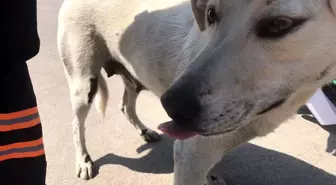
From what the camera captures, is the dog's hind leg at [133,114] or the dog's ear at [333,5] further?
the dog's hind leg at [133,114]

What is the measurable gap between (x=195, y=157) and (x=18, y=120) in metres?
0.82

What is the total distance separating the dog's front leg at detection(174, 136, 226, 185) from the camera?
211 centimetres

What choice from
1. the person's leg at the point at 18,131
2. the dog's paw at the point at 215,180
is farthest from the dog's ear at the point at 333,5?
the dog's paw at the point at 215,180

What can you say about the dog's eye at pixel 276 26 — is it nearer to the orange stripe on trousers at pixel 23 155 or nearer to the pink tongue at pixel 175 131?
the pink tongue at pixel 175 131

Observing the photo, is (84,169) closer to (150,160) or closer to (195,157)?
(150,160)

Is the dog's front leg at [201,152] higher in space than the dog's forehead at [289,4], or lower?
lower

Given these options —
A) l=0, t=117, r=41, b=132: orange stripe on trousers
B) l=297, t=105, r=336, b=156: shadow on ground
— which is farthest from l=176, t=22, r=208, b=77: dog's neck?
l=297, t=105, r=336, b=156: shadow on ground

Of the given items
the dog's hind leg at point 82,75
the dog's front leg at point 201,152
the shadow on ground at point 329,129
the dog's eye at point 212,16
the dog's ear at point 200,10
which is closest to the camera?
the dog's eye at point 212,16

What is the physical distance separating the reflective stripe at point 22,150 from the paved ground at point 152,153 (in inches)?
50.0

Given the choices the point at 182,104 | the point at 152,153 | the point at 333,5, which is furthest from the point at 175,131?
the point at 152,153

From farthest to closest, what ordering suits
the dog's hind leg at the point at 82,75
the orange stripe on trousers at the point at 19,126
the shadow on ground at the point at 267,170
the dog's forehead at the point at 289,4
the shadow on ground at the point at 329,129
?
the shadow on ground at the point at 329,129 → the shadow on ground at the point at 267,170 → the dog's hind leg at the point at 82,75 → the orange stripe on trousers at the point at 19,126 → the dog's forehead at the point at 289,4

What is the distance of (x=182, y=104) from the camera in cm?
161

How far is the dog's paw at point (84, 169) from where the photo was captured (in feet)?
9.78

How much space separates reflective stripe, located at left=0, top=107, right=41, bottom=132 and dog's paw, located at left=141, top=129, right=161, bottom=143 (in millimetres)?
1622
